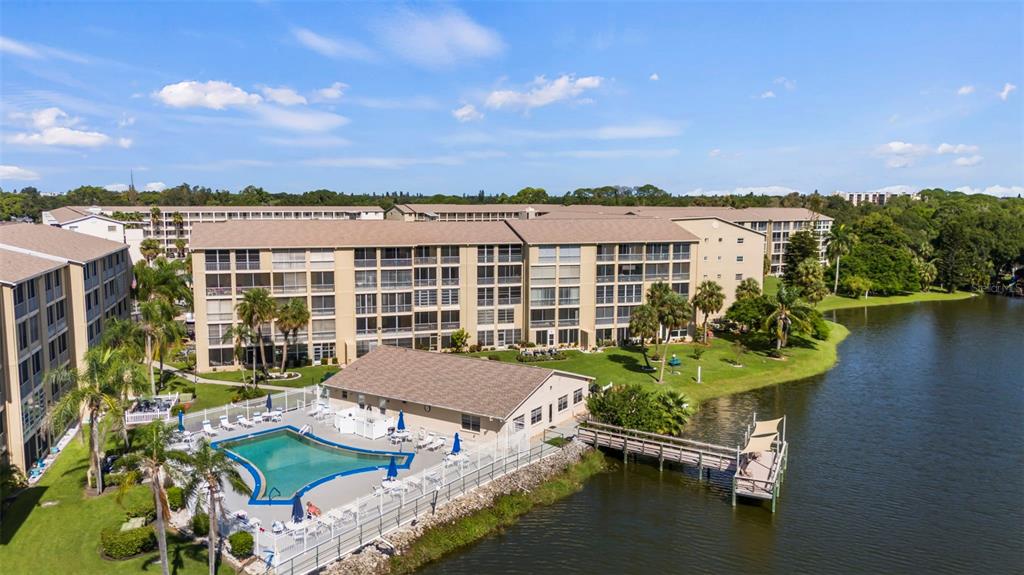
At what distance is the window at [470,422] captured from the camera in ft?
146

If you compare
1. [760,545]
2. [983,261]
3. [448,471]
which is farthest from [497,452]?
[983,261]

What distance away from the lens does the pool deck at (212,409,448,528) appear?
3462cm

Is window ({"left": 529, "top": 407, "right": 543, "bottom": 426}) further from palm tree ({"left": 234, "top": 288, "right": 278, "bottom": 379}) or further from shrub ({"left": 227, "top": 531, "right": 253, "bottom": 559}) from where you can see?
palm tree ({"left": 234, "top": 288, "right": 278, "bottom": 379})

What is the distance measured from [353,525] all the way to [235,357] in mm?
37891

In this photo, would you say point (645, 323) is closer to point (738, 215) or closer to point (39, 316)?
point (39, 316)

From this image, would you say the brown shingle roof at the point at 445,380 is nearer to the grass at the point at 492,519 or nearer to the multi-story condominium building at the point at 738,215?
the grass at the point at 492,519

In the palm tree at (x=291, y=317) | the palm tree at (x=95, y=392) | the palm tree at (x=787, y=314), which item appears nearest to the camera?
the palm tree at (x=95, y=392)

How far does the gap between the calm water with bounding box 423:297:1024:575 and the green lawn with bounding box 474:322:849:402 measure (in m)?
2.71

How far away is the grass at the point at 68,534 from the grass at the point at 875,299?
99834 mm

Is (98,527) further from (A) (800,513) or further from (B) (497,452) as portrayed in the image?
(A) (800,513)

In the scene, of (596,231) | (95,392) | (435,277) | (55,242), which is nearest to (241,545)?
(95,392)

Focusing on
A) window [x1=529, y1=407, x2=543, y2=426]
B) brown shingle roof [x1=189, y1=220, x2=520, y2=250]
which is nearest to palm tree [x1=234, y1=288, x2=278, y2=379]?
brown shingle roof [x1=189, y1=220, x2=520, y2=250]

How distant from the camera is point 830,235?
130 meters

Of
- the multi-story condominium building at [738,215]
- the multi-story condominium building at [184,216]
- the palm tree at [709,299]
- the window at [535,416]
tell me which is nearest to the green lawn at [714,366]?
the palm tree at [709,299]
